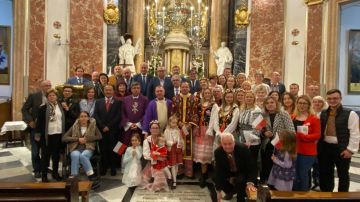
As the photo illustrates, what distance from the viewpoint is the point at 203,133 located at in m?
5.71

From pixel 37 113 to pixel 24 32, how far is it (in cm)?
471

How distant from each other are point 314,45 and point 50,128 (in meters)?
7.16

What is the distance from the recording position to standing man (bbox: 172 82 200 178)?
577cm

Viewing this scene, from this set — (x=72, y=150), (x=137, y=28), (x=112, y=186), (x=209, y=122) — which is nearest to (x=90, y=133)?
(x=72, y=150)

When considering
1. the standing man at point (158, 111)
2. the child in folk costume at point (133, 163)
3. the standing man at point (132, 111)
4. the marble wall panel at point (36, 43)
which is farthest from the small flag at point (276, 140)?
the marble wall panel at point (36, 43)

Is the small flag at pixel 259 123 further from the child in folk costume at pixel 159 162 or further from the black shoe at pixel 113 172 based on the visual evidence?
the black shoe at pixel 113 172

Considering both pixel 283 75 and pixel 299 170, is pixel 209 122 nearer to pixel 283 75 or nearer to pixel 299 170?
pixel 299 170

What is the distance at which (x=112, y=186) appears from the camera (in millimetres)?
5527

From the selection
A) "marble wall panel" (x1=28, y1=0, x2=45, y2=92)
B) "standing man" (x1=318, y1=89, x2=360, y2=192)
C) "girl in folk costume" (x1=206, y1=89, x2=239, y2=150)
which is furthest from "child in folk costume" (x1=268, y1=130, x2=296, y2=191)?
"marble wall panel" (x1=28, y1=0, x2=45, y2=92)

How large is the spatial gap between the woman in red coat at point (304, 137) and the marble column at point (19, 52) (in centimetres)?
759

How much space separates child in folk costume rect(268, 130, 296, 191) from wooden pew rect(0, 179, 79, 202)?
8.44ft

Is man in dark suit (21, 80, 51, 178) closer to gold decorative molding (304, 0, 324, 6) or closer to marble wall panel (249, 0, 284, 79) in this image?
marble wall panel (249, 0, 284, 79)

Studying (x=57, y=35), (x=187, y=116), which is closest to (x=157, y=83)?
(x=187, y=116)

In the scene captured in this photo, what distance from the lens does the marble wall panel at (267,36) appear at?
34.3 ft
